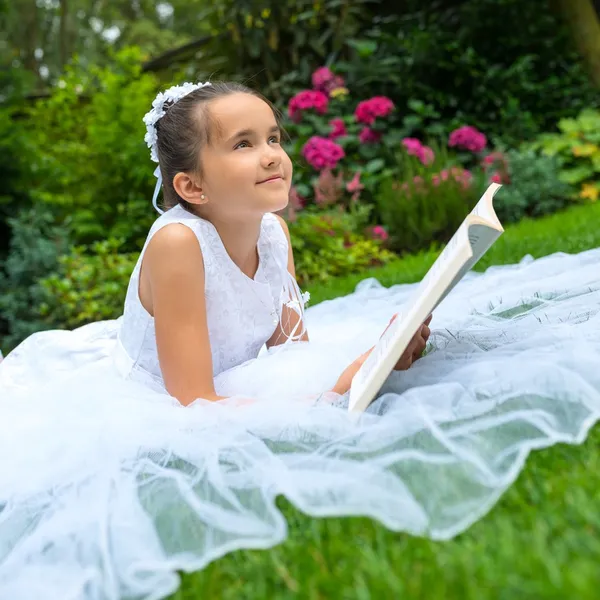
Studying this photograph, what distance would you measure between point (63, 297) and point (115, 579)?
4.30 metres

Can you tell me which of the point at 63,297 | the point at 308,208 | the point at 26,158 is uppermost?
the point at 26,158

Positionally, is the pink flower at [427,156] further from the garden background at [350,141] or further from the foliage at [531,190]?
the foliage at [531,190]

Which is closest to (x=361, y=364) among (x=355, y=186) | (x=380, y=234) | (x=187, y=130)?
(x=187, y=130)

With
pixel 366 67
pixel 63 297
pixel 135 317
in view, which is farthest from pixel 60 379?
pixel 366 67

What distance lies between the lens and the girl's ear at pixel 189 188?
2568 millimetres

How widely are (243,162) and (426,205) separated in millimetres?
3964

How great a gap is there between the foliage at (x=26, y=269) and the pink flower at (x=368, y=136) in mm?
2763

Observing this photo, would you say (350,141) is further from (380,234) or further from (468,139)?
(380,234)

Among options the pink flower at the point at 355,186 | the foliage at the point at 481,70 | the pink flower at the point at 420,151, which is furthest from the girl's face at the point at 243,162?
the foliage at the point at 481,70

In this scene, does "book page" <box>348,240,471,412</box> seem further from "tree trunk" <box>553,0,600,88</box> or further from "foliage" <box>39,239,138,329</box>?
"tree trunk" <box>553,0,600,88</box>

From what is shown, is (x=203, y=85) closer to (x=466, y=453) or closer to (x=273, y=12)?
(x=466, y=453)

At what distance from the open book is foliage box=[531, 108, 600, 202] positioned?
5.42 meters

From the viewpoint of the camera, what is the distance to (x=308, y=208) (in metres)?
6.79

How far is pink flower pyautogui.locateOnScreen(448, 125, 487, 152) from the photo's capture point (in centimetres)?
721
